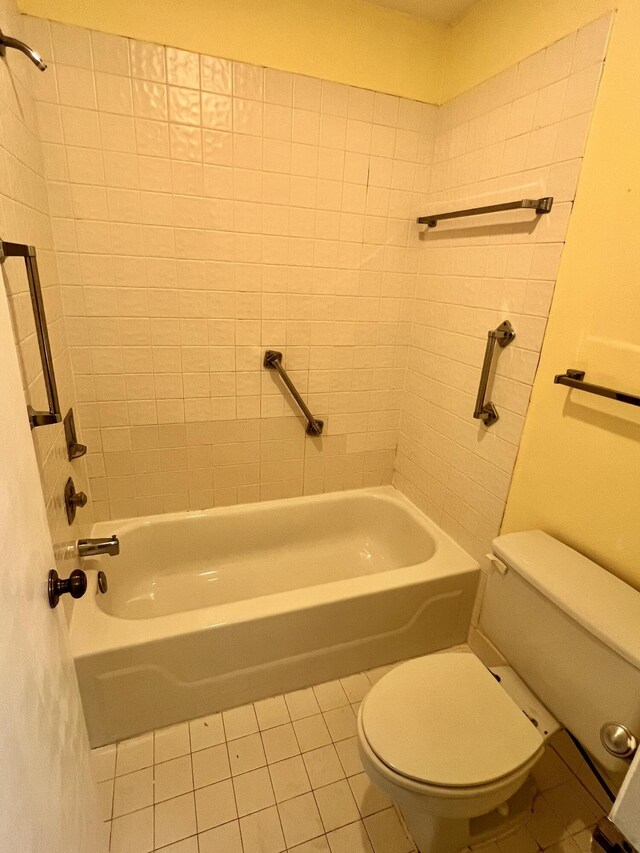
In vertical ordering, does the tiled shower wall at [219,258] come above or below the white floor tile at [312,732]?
above

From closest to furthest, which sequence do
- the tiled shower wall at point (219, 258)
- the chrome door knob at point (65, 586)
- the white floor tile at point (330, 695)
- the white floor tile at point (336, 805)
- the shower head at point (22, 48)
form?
the chrome door knob at point (65, 586) → the shower head at point (22, 48) → the white floor tile at point (336, 805) → the tiled shower wall at point (219, 258) → the white floor tile at point (330, 695)

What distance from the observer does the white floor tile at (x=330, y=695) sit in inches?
59.4

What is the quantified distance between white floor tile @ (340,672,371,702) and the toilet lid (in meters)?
0.47

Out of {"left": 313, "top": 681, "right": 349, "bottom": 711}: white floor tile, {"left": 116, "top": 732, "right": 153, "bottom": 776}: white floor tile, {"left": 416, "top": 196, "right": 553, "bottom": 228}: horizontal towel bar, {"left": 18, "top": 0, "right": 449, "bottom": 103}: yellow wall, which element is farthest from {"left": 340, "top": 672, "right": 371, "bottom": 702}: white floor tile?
{"left": 18, "top": 0, "right": 449, "bottom": 103}: yellow wall

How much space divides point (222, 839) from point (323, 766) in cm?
33

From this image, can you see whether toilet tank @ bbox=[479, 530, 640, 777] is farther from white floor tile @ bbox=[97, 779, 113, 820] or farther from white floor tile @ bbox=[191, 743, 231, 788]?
white floor tile @ bbox=[97, 779, 113, 820]

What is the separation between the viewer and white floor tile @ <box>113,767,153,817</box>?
1.19 m

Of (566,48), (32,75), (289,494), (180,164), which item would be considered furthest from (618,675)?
(32,75)

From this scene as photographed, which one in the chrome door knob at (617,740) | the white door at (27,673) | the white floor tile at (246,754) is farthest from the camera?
the white floor tile at (246,754)

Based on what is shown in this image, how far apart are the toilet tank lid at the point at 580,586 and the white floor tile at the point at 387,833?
0.77 metres

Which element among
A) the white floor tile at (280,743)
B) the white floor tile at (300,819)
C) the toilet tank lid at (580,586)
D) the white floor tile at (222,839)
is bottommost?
the white floor tile at (300,819)

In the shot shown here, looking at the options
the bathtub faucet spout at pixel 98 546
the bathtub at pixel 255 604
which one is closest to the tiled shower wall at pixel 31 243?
the bathtub faucet spout at pixel 98 546

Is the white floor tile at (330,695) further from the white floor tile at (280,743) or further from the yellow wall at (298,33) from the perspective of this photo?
the yellow wall at (298,33)

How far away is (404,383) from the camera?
6.81 feet
